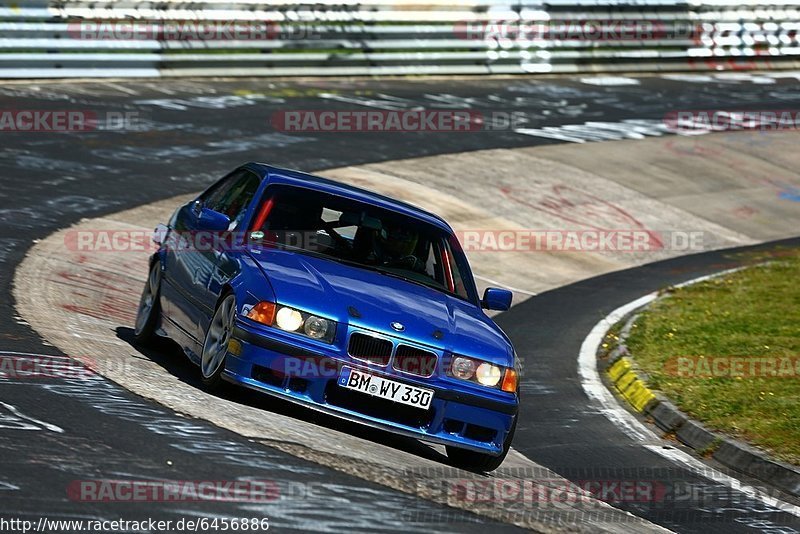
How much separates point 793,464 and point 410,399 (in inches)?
119

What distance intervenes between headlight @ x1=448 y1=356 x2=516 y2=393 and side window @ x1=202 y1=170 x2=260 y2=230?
206 cm

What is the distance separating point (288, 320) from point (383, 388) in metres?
0.67

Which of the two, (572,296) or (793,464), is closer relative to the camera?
(793,464)

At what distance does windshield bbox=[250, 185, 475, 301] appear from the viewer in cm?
894

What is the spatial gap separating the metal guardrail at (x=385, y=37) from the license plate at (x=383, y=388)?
15.3 meters

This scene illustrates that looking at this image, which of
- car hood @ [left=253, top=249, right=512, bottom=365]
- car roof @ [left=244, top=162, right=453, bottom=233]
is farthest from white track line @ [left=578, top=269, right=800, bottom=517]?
car roof @ [left=244, top=162, right=453, bottom=233]

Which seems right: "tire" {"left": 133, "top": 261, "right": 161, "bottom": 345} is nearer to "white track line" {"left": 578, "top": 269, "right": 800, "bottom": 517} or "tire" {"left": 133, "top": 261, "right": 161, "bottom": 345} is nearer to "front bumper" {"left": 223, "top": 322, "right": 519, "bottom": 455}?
"front bumper" {"left": 223, "top": 322, "right": 519, "bottom": 455}

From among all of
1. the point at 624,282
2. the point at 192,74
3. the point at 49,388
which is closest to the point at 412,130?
the point at 192,74

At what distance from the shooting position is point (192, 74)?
78.9 feet

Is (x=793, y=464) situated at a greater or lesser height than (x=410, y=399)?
lesser

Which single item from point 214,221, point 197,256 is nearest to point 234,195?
point 197,256

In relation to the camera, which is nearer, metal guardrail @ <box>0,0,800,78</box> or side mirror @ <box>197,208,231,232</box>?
side mirror @ <box>197,208,231,232</box>

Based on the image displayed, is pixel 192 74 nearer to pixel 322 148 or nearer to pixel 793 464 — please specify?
pixel 322 148

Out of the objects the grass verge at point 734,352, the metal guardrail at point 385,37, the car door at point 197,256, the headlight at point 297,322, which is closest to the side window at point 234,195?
the car door at point 197,256
